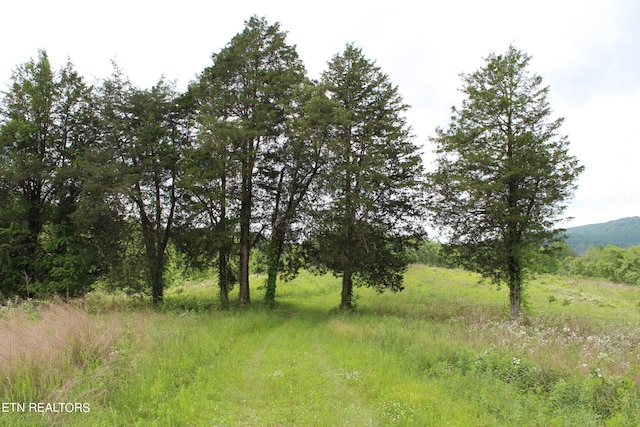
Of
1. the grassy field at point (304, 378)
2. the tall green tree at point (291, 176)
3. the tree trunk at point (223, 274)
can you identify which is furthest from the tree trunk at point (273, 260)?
the grassy field at point (304, 378)

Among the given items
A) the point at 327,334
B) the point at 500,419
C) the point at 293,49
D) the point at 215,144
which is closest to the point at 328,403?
the point at 500,419

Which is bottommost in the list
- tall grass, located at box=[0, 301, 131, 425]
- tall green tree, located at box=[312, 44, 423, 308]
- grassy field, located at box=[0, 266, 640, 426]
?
grassy field, located at box=[0, 266, 640, 426]

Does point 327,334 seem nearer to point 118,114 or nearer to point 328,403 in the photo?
point 328,403

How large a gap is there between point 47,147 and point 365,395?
25.2 metres

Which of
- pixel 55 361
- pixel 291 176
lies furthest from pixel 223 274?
pixel 55 361

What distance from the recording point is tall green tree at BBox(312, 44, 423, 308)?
18406 millimetres

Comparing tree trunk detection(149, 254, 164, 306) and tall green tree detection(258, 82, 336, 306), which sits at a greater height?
tall green tree detection(258, 82, 336, 306)

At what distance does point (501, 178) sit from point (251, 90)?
14.7 meters

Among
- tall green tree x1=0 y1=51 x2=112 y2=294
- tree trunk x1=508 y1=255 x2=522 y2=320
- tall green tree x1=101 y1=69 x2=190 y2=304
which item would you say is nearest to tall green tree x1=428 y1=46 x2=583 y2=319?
tree trunk x1=508 y1=255 x2=522 y2=320

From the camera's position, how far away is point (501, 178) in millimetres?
16625

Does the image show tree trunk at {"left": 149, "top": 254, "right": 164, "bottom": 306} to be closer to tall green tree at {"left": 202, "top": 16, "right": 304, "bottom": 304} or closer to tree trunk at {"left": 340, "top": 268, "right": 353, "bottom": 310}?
tall green tree at {"left": 202, "top": 16, "right": 304, "bottom": 304}

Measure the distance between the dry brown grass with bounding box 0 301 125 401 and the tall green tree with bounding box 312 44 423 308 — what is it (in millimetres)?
12272

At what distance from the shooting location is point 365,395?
21.9 ft

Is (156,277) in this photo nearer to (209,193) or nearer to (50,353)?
(209,193)
